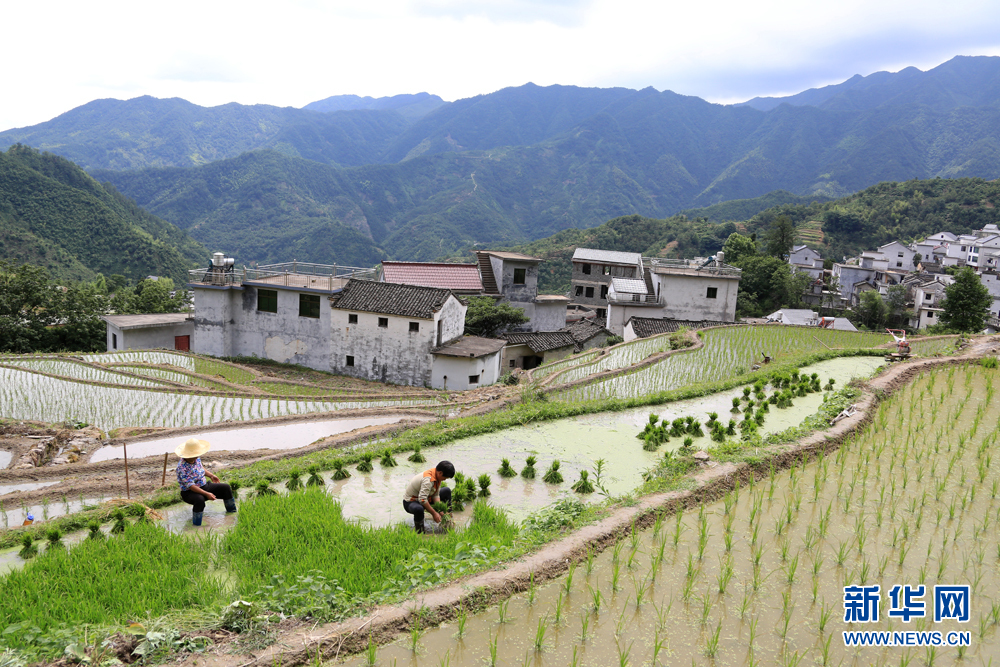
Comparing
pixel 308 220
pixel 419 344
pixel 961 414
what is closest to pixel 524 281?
pixel 419 344

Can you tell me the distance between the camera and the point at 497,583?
18.8 feet

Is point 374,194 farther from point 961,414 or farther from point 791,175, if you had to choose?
point 961,414

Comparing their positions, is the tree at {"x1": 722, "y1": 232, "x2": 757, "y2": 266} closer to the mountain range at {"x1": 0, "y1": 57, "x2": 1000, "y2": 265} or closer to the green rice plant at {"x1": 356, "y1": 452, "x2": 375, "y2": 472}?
the green rice plant at {"x1": 356, "y1": 452, "x2": 375, "y2": 472}

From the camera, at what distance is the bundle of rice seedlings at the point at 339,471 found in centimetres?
914

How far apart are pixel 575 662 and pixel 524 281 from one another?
37221mm

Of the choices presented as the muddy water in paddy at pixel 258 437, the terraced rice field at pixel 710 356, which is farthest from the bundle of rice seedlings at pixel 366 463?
the terraced rice field at pixel 710 356

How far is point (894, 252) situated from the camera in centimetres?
6794

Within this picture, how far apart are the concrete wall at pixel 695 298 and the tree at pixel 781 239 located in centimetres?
3001

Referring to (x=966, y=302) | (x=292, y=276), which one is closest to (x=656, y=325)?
(x=966, y=302)

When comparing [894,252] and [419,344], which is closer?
[419,344]

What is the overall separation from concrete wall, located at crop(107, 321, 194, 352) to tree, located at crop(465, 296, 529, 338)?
17133 millimetres

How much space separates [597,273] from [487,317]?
1822 centimetres

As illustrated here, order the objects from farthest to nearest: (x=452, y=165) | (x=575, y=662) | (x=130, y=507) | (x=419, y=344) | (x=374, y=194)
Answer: (x=452, y=165) → (x=374, y=194) → (x=419, y=344) → (x=130, y=507) → (x=575, y=662)

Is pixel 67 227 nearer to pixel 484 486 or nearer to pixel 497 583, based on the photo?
pixel 484 486
